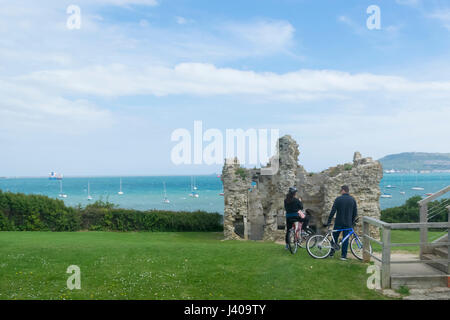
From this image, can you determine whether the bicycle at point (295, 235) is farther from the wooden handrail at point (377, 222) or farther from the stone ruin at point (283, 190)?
the stone ruin at point (283, 190)

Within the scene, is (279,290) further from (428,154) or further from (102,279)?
(428,154)

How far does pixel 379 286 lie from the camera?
1060cm

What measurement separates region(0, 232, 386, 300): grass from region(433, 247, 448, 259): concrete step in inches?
98.5

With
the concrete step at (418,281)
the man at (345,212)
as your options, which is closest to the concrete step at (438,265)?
the concrete step at (418,281)

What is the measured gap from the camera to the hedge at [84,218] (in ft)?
89.8

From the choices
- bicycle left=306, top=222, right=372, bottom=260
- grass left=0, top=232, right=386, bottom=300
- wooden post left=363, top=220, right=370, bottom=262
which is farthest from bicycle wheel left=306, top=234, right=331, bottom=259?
wooden post left=363, top=220, right=370, bottom=262

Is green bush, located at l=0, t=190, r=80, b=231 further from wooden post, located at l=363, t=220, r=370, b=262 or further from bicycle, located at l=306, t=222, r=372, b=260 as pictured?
wooden post, located at l=363, t=220, r=370, b=262

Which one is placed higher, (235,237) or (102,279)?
(102,279)

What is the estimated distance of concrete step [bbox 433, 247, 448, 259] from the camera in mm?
11680

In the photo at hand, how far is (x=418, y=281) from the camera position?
10703mm

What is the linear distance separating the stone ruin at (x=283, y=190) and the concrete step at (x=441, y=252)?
35.6 ft
